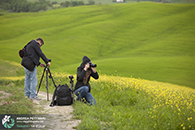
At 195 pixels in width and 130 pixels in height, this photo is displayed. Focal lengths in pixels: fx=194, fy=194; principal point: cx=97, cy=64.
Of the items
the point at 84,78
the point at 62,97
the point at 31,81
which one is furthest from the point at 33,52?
the point at 84,78

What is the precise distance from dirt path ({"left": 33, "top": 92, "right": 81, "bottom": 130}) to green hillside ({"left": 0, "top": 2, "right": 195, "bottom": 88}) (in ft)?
68.4

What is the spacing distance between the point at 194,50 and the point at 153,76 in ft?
81.4

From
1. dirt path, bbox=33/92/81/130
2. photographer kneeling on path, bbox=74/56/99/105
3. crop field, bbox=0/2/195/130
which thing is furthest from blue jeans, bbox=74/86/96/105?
dirt path, bbox=33/92/81/130

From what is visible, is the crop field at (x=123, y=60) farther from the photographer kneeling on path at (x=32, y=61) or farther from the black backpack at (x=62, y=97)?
the photographer kneeling on path at (x=32, y=61)

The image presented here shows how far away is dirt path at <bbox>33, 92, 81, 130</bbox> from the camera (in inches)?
230

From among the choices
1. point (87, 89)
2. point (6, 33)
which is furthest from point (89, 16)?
point (87, 89)

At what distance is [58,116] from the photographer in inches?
261

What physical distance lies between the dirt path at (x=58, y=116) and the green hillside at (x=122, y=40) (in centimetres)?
2086

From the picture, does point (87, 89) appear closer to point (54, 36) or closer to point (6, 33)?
point (54, 36)

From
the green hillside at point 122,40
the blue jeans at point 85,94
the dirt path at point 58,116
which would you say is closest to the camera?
the dirt path at point 58,116

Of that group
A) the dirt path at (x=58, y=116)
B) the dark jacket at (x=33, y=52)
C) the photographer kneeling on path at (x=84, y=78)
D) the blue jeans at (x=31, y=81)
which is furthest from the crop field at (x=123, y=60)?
the dark jacket at (x=33, y=52)

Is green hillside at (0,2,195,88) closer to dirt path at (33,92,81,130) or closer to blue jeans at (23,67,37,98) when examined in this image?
blue jeans at (23,67,37,98)

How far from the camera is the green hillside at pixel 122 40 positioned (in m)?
34.3

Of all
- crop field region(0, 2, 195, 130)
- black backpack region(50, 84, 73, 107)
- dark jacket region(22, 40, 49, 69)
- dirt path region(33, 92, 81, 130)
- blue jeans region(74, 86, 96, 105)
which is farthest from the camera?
dark jacket region(22, 40, 49, 69)
